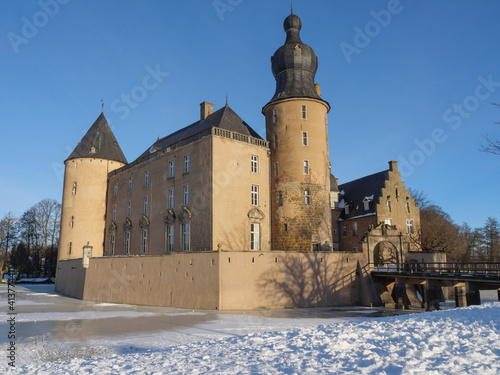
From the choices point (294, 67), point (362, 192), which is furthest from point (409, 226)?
point (294, 67)

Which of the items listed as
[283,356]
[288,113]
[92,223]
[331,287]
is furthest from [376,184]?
[283,356]

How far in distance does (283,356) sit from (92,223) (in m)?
36.5

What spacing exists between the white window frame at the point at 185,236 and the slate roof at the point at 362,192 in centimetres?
1655

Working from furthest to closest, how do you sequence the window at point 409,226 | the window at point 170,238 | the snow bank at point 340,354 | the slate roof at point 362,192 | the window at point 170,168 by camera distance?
the slate roof at point 362,192 < the window at point 409,226 < the window at point 170,168 < the window at point 170,238 < the snow bank at point 340,354

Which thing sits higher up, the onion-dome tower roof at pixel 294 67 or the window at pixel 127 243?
the onion-dome tower roof at pixel 294 67

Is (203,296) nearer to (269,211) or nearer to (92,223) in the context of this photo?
(269,211)

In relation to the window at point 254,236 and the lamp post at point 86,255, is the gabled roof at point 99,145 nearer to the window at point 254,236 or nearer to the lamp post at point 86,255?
the lamp post at point 86,255

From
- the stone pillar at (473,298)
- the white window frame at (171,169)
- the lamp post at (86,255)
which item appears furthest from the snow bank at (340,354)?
the lamp post at (86,255)

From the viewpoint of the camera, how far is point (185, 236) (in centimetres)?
2981

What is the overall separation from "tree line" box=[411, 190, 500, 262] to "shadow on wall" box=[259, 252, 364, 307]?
1272 centimetres

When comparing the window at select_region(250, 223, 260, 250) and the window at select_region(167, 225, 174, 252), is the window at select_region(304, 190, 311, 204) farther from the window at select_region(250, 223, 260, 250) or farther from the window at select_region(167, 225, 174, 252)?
the window at select_region(167, 225, 174, 252)

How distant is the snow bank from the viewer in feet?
23.8

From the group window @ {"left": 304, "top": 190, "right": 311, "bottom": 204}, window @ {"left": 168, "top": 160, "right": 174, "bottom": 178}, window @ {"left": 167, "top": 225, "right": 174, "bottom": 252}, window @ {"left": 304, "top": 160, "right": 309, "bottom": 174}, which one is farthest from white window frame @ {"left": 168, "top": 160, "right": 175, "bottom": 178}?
window @ {"left": 304, "top": 190, "right": 311, "bottom": 204}

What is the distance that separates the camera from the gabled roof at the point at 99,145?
42438 mm
